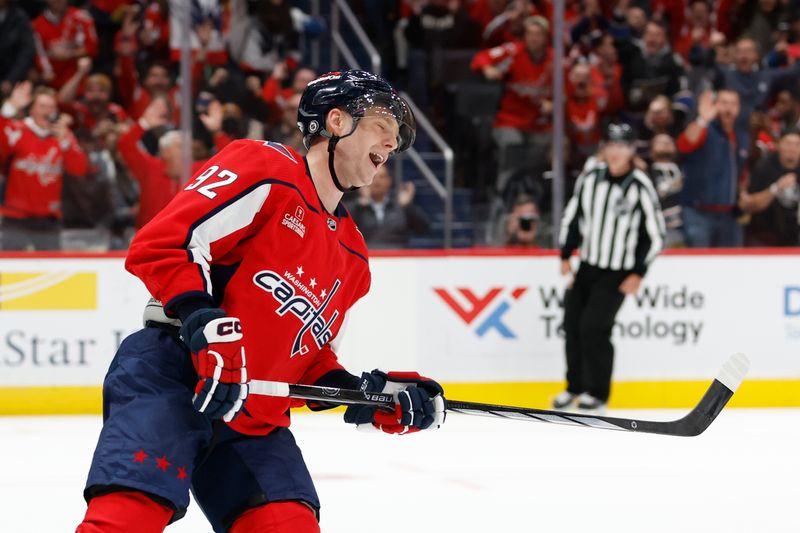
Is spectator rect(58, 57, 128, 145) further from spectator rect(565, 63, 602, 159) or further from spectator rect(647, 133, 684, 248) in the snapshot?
spectator rect(647, 133, 684, 248)

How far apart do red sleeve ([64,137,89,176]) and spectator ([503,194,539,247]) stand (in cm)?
242

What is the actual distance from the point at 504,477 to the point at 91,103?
404 centimetres

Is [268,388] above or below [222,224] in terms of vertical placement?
below

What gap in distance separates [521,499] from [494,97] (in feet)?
14.2

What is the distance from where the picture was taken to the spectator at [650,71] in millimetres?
8414

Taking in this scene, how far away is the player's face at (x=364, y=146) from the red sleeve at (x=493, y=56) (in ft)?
19.1

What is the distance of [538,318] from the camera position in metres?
6.71

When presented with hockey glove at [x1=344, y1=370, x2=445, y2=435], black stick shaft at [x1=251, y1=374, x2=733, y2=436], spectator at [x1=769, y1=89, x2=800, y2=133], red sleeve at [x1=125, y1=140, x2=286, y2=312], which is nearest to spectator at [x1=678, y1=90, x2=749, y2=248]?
spectator at [x1=769, y1=89, x2=800, y2=133]

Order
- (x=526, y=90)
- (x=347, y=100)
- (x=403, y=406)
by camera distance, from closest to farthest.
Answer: (x=347, y=100), (x=403, y=406), (x=526, y=90)

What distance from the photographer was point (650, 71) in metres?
8.52

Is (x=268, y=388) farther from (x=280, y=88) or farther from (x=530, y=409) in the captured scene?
(x=280, y=88)

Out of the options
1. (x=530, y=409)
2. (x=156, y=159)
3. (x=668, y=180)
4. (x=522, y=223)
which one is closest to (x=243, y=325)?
(x=530, y=409)

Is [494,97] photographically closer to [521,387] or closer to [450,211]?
[450,211]

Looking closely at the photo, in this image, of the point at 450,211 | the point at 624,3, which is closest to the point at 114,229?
the point at 450,211
